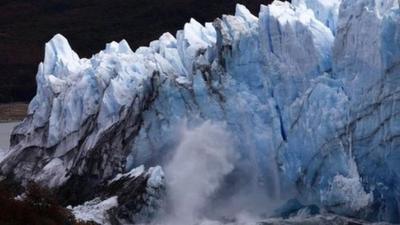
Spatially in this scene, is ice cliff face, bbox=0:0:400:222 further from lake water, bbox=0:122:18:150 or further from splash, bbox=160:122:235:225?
lake water, bbox=0:122:18:150

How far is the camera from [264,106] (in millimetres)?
17766

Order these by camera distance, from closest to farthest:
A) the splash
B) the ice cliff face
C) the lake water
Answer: the ice cliff face → the splash → the lake water

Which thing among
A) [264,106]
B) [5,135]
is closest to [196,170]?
[264,106]

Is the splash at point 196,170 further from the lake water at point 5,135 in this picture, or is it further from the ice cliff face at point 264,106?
the lake water at point 5,135

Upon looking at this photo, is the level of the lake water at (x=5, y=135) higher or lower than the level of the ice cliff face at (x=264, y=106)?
higher

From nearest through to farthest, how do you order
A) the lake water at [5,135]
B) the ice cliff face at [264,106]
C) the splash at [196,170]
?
the ice cliff face at [264,106]
the splash at [196,170]
the lake water at [5,135]

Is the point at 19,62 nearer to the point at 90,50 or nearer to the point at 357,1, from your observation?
the point at 90,50

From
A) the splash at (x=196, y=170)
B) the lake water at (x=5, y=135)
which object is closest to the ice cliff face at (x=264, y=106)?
the splash at (x=196, y=170)

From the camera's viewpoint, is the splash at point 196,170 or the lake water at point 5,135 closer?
the splash at point 196,170

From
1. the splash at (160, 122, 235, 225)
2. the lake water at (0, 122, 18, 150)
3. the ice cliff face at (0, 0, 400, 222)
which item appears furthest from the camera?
the lake water at (0, 122, 18, 150)

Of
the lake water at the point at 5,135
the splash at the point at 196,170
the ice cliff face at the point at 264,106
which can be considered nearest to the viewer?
the ice cliff face at the point at 264,106

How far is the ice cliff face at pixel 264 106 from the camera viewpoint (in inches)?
643

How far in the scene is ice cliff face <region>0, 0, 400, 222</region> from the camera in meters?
16.3

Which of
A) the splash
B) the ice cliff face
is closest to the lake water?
the ice cliff face
